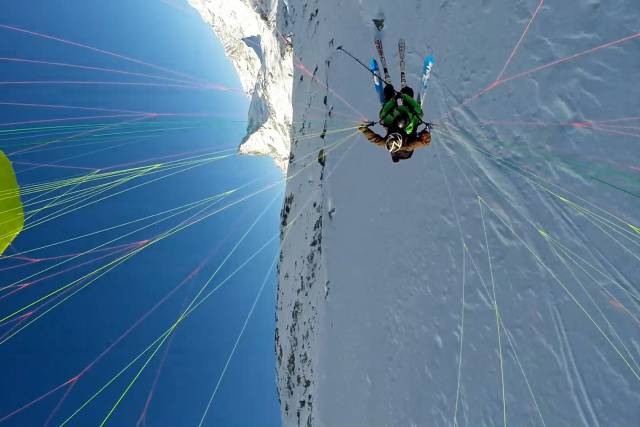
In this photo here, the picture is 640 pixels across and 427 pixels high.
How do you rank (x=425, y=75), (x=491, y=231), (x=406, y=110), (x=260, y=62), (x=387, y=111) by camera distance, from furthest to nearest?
(x=260, y=62) → (x=425, y=75) → (x=387, y=111) → (x=406, y=110) → (x=491, y=231)

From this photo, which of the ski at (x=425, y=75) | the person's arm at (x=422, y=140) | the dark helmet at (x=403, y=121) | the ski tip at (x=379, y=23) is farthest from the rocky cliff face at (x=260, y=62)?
the person's arm at (x=422, y=140)

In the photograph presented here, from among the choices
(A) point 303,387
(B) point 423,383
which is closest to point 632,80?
(B) point 423,383

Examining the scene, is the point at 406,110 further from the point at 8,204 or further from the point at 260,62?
the point at 260,62

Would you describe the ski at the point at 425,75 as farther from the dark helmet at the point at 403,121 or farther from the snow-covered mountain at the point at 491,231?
the dark helmet at the point at 403,121

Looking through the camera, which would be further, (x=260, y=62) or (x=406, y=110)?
(x=260, y=62)

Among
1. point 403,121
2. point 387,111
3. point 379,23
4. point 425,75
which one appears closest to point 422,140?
point 403,121

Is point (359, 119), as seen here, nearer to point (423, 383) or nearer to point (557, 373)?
point (423, 383)

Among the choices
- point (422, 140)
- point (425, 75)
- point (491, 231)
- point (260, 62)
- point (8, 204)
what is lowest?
point (8, 204)
